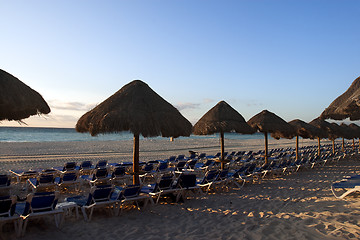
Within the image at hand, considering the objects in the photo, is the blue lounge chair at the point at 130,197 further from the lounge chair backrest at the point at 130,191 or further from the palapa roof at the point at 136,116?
the palapa roof at the point at 136,116

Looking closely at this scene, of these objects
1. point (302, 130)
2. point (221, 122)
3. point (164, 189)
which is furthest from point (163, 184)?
point (302, 130)

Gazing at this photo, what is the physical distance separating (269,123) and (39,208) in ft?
29.4

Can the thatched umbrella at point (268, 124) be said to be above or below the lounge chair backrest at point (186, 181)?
above

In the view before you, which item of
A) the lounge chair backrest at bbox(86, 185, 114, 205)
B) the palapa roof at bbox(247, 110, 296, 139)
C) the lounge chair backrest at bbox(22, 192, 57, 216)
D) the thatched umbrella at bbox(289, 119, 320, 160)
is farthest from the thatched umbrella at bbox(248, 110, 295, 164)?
the lounge chair backrest at bbox(22, 192, 57, 216)

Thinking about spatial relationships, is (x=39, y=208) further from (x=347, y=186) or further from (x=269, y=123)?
(x=269, y=123)

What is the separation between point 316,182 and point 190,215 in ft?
17.1

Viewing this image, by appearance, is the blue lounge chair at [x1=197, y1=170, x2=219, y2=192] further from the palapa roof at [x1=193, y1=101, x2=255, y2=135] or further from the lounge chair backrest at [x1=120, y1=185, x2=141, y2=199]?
the palapa roof at [x1=193, y1=101, x2=255, y2=135]

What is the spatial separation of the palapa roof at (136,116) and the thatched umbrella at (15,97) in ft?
4.32

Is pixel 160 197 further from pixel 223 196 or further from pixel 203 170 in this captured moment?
pixel 203 170

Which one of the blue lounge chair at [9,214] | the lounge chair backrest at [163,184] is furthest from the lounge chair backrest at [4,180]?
the lounge chair backrest at [163,184]

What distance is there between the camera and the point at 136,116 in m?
5.92

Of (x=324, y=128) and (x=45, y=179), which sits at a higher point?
(x=324, y=128)

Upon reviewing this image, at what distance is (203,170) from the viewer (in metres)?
10.6

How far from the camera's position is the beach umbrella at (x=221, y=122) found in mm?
9125
